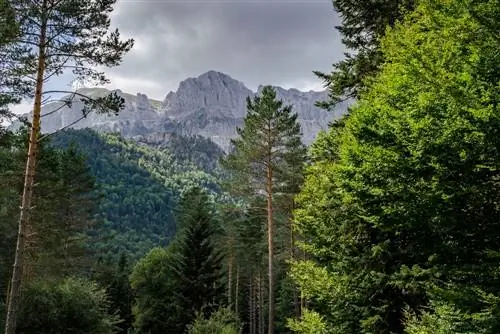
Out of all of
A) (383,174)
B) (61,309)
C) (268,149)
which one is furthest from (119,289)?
(383,174)

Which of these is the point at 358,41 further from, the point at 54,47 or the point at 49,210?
the point at 49,210

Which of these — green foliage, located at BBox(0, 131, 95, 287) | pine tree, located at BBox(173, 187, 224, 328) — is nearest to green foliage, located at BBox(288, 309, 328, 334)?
green foliage, located at BBox(0, 131, 95, 287)

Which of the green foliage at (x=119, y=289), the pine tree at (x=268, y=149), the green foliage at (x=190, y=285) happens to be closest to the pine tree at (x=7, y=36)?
the pine tree at (x=268, y=149)

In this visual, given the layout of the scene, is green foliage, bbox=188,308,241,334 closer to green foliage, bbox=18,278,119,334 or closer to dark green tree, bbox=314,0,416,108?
green foliage, bbox=18,278,119,334

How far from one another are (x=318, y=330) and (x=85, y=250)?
2892 cm

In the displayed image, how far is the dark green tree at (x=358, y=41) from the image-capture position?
1759cm

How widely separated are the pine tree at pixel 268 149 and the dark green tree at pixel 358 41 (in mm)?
9450

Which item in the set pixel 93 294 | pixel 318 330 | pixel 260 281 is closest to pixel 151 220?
pixel 260 281

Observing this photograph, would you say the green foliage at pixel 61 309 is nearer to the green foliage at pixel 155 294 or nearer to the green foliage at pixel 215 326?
the green foliage at pixel 215 326

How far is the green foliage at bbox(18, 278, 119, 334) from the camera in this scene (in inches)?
883

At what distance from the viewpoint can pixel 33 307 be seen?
73.9ft

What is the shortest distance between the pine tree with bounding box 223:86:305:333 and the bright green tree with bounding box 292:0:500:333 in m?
13.9

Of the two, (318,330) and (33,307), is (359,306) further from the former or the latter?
(33,307)

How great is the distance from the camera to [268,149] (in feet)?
92.2
